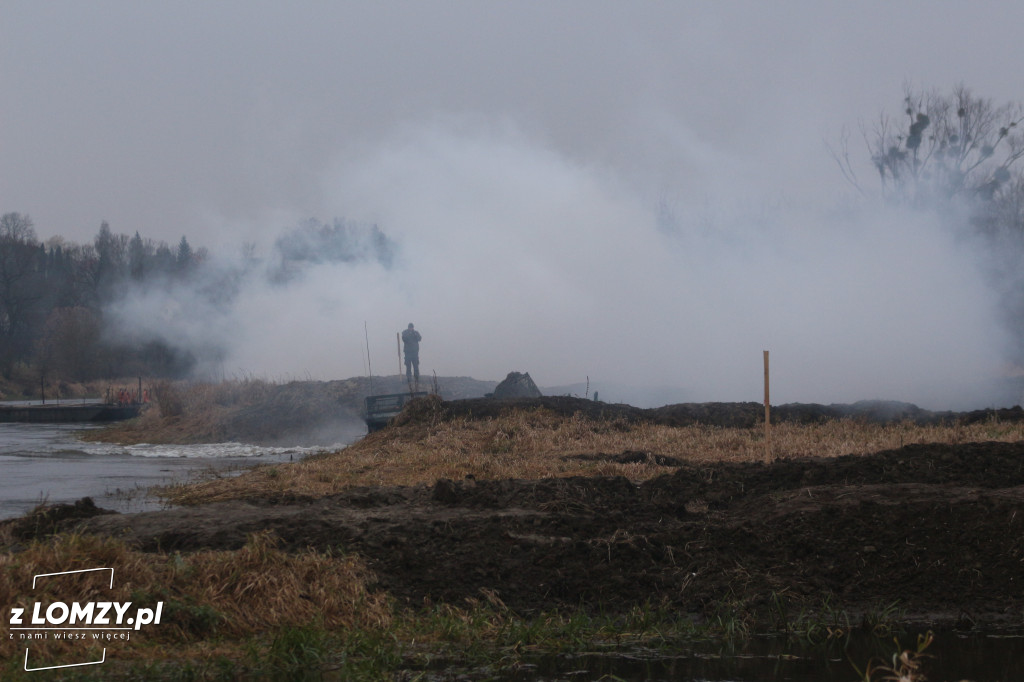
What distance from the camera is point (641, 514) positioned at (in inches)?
366

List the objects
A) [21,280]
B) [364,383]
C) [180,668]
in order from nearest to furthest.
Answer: [180,668]
[364,383]
[21,280]

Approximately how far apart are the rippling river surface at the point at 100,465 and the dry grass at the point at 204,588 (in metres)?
3.01

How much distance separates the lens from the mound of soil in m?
7.20

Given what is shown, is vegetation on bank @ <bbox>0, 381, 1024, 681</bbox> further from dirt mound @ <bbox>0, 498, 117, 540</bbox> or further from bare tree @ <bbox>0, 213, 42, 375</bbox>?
bare tree @ <bbox>0, 213, 42, 375</bbox>

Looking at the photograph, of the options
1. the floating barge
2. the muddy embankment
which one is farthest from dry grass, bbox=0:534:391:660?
the floating barge

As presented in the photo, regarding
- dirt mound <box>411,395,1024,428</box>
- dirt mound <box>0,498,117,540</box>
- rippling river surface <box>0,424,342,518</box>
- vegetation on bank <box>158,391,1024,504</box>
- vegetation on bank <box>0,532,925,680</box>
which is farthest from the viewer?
dirt mound <box>411,395,1024,428</box>

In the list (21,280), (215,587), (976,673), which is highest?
(21,280)

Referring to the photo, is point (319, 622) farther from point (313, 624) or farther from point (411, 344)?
point (411, 344)

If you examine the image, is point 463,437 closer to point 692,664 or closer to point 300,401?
point 692,664

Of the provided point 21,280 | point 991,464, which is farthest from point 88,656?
point 21,280

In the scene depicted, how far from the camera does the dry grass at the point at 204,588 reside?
601 cm

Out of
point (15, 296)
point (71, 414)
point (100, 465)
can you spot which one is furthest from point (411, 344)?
point (15, 296)

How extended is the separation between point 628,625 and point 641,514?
2713 mm

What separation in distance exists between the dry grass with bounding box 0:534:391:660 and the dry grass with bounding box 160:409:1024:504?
490cm
